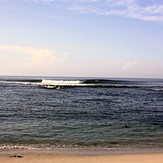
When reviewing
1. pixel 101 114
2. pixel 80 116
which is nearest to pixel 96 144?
pixel 80 116

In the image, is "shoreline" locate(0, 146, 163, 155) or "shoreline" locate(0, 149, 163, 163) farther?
"shoreline" locate(0, 146, 163, 155)

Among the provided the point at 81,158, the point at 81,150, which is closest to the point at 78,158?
the point at 81,158

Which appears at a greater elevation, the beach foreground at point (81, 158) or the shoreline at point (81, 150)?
the beach foreground at point (81, 158)

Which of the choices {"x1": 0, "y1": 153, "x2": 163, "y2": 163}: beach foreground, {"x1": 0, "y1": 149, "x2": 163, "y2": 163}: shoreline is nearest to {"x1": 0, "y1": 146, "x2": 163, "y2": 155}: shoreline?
{"x1": 0, "y1": 149, "x2": 163, "y2": 163}: shoreline

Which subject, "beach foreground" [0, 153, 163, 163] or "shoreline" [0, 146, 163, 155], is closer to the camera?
"beach foreground" [0, 153, 163, 163]

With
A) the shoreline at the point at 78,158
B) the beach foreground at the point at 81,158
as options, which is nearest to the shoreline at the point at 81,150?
the shoreline at the point at 78,158

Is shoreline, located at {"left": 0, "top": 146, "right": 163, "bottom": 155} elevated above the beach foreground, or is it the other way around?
the beach foreground

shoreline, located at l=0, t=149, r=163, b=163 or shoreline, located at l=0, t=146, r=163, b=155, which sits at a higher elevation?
shoreline, located at l=0, t=149, r=163, b=163

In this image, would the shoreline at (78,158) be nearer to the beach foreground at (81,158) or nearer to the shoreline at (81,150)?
the beach foreground at (81,158)

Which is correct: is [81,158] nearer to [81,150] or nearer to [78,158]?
[78,158]

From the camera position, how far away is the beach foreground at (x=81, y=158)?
9859 mm

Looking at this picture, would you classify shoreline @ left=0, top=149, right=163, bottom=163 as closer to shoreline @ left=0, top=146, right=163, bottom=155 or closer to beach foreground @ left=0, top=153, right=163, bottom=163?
beach foreground @ left=0, top=153, right=163, bottom=163

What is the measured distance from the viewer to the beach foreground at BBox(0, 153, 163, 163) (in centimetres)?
986

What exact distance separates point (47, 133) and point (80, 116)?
676cm
